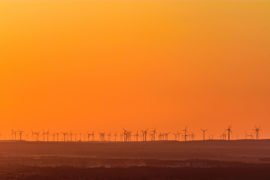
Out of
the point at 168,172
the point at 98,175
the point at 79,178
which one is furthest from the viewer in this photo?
the point at 168,172

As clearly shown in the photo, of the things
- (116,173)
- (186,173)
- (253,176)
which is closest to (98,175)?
(116,173)

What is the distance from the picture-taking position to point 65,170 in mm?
116375

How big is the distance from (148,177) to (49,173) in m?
13.5

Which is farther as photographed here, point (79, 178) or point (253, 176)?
point (253, 176)

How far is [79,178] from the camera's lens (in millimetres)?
99312

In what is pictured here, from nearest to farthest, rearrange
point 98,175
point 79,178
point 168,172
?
point 79,178 < point 98,175 < point 168,172

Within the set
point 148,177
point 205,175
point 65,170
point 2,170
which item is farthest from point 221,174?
point 2,170

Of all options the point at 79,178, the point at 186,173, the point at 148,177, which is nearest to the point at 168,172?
the point at 186,173

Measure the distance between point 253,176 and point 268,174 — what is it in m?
4.31

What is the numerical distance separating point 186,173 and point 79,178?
18301 mm

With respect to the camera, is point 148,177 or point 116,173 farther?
point 116,173

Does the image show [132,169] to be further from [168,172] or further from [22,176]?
→ [22,176]

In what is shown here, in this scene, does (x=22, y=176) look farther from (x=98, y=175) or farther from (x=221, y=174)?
(x=221, y=174)

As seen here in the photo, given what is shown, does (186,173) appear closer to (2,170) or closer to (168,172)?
(168,172)
